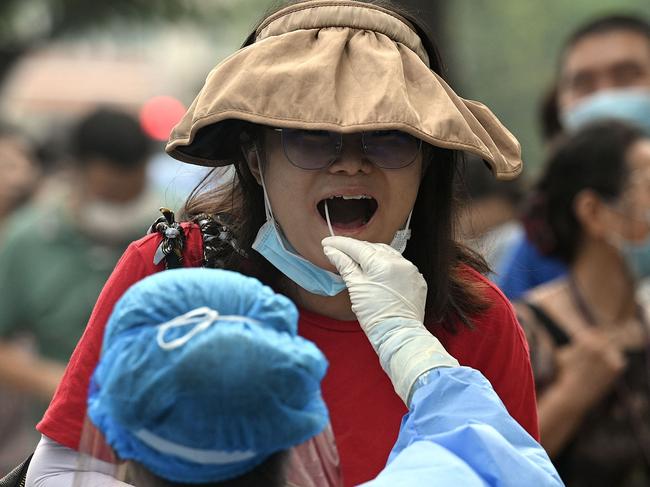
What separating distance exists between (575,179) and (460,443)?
325cm

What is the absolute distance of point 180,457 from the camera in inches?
78.9

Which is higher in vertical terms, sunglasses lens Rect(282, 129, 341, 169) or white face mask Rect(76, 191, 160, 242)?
sunglasses lens Rect(282, 129, 341, 169)

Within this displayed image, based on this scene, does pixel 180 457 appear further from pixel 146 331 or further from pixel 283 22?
pixel 283 22

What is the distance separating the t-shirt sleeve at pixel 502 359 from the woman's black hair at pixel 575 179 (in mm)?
2243

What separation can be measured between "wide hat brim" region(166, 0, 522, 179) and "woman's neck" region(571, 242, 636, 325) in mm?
2215

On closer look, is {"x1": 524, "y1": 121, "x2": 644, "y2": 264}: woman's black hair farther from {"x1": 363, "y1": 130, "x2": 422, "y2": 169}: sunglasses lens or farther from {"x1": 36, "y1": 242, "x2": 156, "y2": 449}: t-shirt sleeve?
{"x1": 36, "y1": 242, "x2": 156, "y2": 449}: t-shirt sleeve

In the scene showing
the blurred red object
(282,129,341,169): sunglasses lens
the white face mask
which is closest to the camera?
(282,129,341,169): sunglasses lens

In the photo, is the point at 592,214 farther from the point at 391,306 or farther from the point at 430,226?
the point at 391,306

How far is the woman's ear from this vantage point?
5.34 metres

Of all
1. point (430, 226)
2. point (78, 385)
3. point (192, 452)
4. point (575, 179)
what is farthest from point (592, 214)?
point (192, 452)

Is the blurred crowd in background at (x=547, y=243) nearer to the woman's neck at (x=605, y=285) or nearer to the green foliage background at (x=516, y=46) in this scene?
the woman's neck at (x=605, y=285)

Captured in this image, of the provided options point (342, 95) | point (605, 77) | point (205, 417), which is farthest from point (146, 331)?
point (605, 77)

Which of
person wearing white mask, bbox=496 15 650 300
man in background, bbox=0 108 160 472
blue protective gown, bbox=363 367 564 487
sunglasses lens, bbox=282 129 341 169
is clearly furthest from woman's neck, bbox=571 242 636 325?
blue protective gown, bbox=363 367 564 487

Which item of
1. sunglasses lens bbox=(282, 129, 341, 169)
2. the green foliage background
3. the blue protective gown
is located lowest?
the green foliage background
